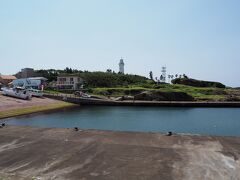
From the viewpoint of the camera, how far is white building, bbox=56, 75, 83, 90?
89.9 m

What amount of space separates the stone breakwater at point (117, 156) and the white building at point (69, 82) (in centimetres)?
7782

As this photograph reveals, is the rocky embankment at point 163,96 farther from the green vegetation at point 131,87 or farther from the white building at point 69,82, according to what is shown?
the white building at point 69,82

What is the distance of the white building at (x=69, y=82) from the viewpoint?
89.9m

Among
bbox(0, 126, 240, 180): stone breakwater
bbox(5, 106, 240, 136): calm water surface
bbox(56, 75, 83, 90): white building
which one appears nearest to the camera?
bbox(0, 126, 240, 180): stone breakwater

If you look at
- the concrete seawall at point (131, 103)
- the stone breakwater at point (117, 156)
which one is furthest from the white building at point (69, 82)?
the stone breakwater at point (117, 156)

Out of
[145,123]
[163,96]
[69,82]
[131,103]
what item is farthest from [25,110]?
[69,82]

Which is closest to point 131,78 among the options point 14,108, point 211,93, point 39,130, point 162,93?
A: point 211,93

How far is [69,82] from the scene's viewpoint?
90.4 m

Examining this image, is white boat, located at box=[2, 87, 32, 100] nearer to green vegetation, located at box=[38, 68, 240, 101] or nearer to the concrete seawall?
the concrete seawall

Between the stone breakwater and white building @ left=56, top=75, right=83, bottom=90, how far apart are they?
77.8m

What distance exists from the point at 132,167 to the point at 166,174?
1.05 m

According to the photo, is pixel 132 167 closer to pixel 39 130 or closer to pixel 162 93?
pixel 39 130

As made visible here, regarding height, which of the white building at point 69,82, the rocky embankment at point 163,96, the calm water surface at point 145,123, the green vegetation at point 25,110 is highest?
the white building at point 69,82

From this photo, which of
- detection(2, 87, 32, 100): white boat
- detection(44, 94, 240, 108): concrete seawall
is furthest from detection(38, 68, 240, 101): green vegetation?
detection(2, 87, 32, 100): white boat
